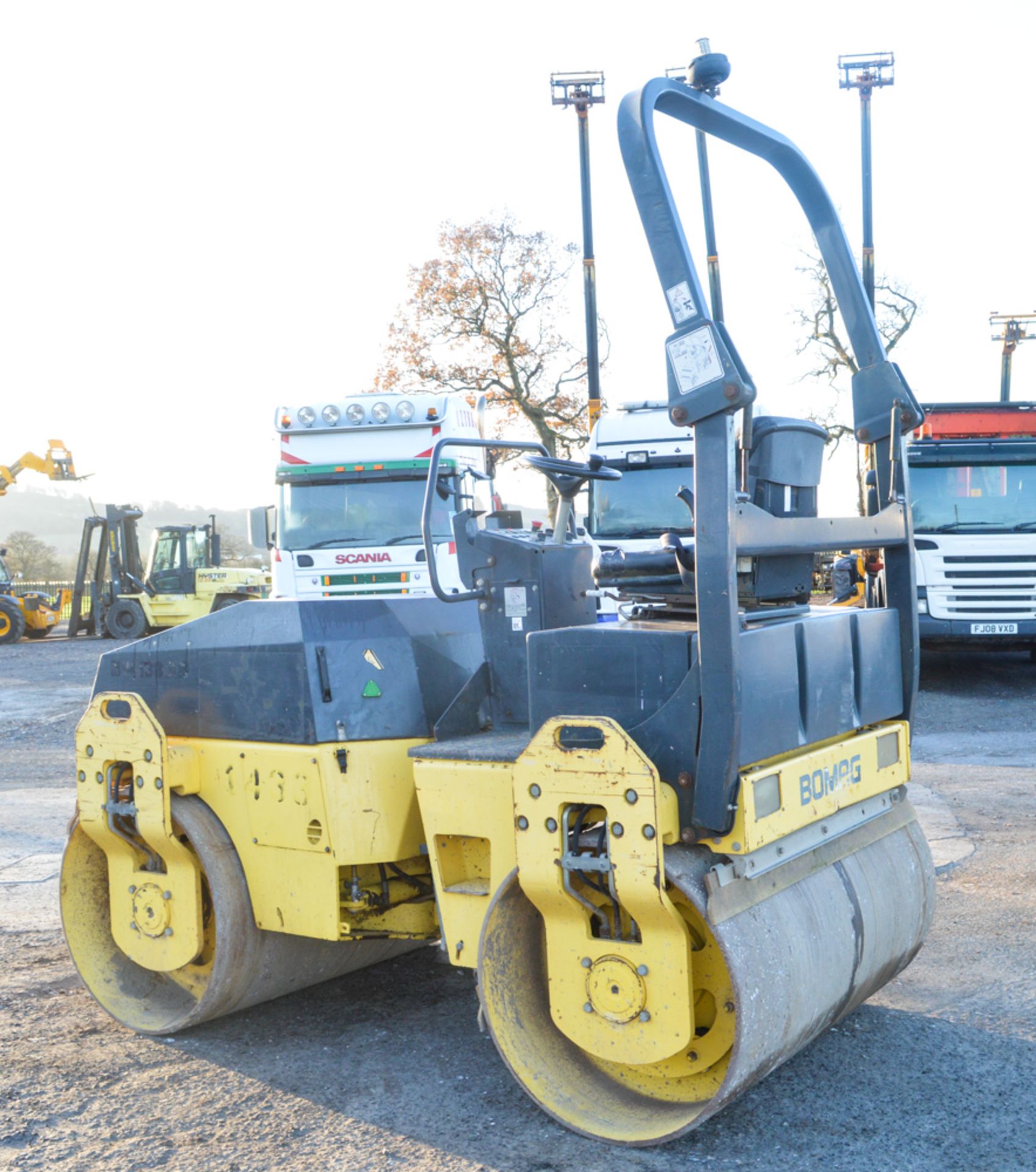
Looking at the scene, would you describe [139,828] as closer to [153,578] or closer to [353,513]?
[353,513]

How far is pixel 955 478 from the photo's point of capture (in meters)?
12.9

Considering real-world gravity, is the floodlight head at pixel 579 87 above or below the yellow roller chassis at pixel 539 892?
above

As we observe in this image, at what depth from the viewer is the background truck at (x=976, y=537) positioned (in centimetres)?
1242

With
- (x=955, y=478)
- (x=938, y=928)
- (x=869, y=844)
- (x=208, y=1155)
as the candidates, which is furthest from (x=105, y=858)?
(x=955, y=478)

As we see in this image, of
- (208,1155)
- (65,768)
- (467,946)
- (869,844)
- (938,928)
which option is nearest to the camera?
(208,1155)

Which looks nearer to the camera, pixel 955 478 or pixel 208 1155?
pixel 208 1155

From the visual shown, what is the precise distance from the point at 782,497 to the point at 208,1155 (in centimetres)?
239

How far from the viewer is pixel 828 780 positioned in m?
3.62

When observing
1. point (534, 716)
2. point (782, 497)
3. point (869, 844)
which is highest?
point (782, 497)

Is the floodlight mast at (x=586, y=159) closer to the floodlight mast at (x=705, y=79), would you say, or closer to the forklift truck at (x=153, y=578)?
the forklift truck at (x=153, y=578)

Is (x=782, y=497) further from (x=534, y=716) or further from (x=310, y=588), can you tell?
(x=310, y=588)

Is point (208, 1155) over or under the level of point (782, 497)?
under

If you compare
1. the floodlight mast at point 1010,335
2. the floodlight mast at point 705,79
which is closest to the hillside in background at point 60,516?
the floodlight mast at point 1010,335

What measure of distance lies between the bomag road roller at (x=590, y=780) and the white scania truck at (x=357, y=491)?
832 cm
